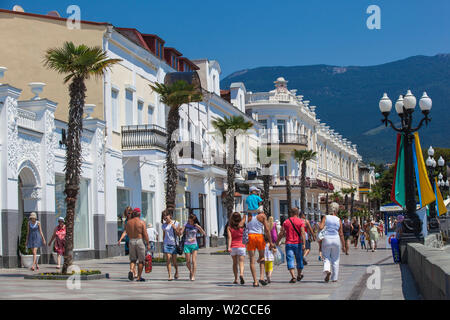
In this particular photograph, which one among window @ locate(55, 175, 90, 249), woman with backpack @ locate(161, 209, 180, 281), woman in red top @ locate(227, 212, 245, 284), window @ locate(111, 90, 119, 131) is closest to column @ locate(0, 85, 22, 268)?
window @ locate(55, 175, 90, 249)

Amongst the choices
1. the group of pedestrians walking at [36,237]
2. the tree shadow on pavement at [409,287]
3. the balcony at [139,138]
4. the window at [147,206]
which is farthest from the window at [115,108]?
the tree shadow on pavement at [409,287]

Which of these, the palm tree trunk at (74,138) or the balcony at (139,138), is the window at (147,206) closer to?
the balcony at (139,138)

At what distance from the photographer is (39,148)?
76.7 ft

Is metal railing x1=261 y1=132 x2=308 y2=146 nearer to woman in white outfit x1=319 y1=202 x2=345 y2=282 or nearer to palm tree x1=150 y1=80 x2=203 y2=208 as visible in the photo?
palm tree x1=150 y1=80 x2=203 y2=208

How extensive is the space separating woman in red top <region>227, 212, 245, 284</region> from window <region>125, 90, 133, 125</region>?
17.8 m

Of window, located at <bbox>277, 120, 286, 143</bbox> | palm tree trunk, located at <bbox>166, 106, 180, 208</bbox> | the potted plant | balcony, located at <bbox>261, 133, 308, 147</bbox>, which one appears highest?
window, located at <bbox>277, 120, 286, 143</bbox>

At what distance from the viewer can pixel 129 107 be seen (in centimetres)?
3222

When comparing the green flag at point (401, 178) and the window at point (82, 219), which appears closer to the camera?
the green flag at point (401, 178)

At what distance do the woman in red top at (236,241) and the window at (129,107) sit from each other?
17.8 m

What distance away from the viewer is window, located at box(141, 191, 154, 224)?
33406mm

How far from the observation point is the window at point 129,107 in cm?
3188

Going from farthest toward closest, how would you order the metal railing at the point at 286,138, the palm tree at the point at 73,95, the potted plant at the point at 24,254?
the metal railing at the point at 286,138, the potted plant at the point at 24,254, the palm tree at the point at 73,95
